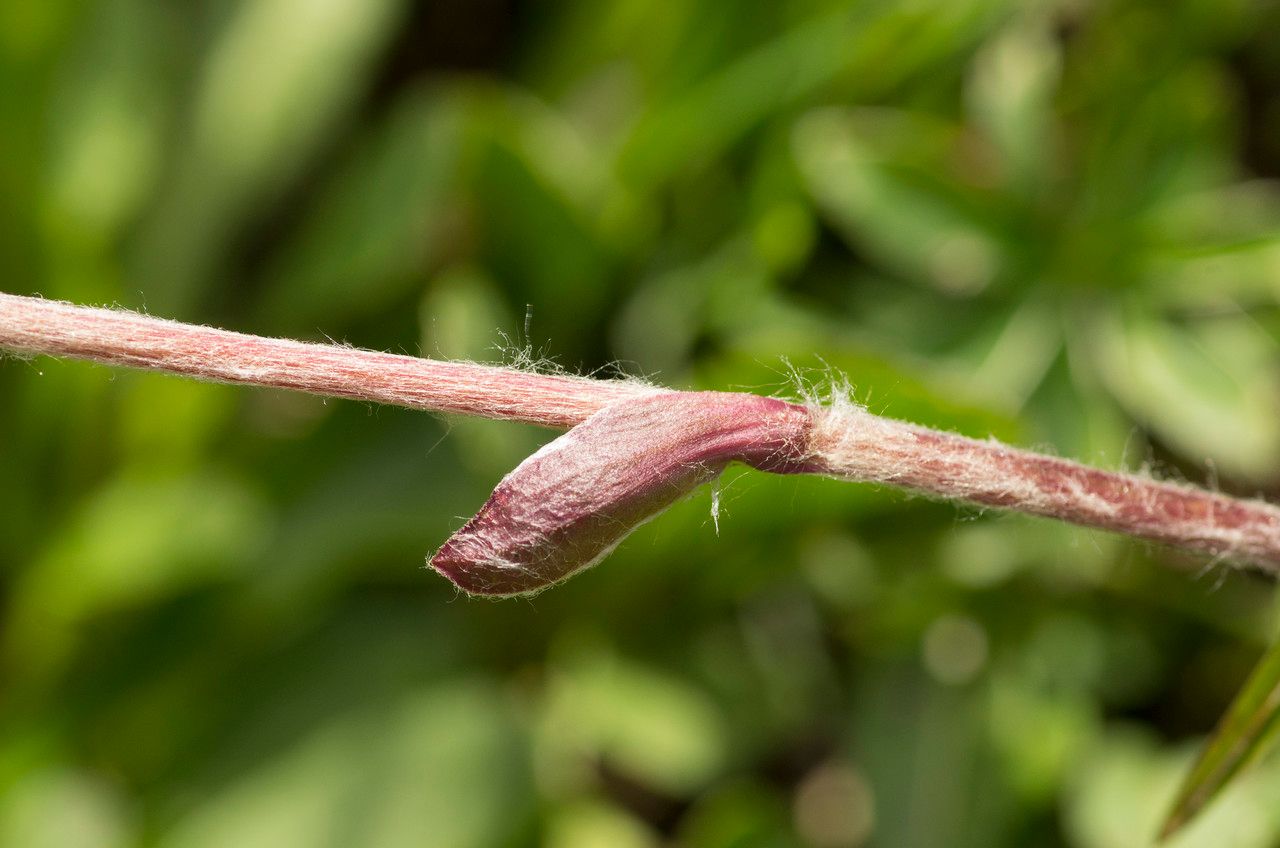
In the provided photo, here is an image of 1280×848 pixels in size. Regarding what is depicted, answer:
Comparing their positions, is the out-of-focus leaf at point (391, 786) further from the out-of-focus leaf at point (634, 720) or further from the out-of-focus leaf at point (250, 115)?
the out-of-focus leaf at point (250, 115)

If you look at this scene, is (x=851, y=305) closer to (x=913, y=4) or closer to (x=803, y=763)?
(x=913, y=4)

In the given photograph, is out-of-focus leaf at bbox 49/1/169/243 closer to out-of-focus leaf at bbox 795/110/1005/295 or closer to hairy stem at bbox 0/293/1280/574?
out-of-focus leaf at bbox 795/110/1005/295

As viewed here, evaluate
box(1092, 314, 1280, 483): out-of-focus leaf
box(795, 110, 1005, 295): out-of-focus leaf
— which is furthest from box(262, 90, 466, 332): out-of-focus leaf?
box(1092, 314, 1280, 483): out-of-focus leaf

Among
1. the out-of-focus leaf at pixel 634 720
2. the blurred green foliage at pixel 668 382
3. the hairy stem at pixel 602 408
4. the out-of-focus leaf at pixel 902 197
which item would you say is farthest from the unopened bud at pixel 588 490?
the out-of-focus leaf at pixel 634 720

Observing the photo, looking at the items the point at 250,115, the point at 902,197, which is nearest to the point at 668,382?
the point at 902,197

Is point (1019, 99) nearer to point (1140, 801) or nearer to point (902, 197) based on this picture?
point (902, 197)

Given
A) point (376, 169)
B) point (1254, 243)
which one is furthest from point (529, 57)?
point (1254, 243)
